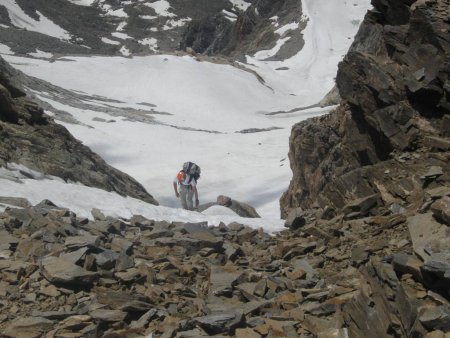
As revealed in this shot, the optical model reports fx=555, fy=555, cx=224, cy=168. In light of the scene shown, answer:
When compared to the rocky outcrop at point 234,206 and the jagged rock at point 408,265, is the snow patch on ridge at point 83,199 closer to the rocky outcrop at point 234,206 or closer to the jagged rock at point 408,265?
the rocky outcrop at point 234,206

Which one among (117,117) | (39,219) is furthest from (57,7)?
(39,219)

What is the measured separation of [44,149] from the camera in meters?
13.6

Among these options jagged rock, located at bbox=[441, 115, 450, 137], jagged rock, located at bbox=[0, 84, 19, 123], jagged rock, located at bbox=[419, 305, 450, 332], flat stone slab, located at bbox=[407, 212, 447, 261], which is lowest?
jagged rock, located at bbox=[419, 305, 450, 332]

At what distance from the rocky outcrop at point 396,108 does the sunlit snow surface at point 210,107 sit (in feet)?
24.2

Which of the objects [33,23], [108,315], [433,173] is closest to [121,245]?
[108,315]

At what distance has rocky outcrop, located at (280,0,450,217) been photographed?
8922mm

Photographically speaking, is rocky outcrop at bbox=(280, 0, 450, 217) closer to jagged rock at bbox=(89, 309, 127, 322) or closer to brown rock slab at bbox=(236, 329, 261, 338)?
brown rock slab at bbox=(236, 329, 261, 338)

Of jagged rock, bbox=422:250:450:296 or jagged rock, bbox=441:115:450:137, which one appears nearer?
jagged rock, bbox=422:250:450:296

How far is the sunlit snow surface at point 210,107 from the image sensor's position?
23.3m

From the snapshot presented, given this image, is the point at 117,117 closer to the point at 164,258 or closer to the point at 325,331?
the point at 164,258

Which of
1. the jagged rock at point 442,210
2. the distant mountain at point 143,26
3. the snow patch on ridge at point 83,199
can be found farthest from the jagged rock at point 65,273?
the distant mountain at point 143,26

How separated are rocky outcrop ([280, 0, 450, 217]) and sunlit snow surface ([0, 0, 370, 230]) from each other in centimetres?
738

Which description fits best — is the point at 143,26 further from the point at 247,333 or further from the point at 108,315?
the point at 247,333

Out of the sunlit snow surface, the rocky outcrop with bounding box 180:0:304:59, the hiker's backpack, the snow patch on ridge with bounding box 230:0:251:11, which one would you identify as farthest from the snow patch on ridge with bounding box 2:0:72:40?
the hiker's backpack
